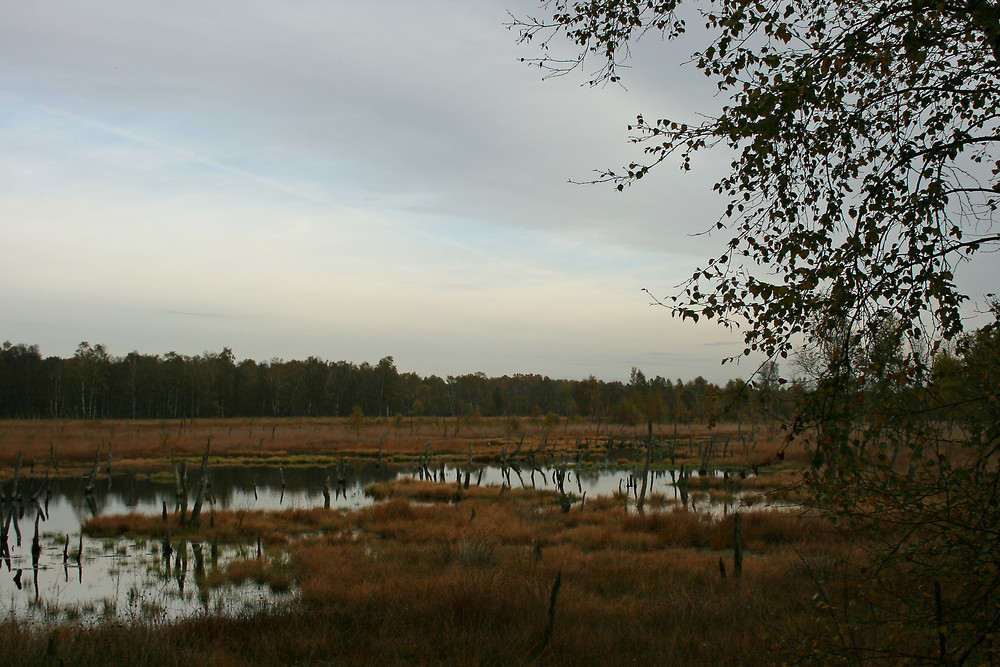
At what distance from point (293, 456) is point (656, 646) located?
42501mm

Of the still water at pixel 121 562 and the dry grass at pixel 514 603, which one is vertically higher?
the dry grass at pixel 514 603

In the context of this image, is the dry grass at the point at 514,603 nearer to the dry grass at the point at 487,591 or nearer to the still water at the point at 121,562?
the dry grass at the point at 487,591

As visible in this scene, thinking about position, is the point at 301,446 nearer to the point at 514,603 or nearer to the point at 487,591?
the point at 487,591

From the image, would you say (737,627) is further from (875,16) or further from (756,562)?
(875,16)

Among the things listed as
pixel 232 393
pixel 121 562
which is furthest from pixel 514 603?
pixel 232 393

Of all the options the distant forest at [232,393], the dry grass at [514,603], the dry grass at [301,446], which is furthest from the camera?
the distant forest at [232,393]

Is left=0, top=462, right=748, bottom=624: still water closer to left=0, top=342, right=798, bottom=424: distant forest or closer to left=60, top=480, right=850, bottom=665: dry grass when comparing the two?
left=60, top=480, right=850, bottom=665: dry grass

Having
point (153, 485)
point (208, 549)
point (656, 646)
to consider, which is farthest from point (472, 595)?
point (153, 485)

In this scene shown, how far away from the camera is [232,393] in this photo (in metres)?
98.6

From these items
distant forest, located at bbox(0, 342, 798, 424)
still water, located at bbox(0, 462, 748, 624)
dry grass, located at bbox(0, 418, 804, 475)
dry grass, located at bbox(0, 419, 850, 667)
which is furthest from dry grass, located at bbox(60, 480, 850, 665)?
distant forest, located at bbox(0, 342, 798, 424)

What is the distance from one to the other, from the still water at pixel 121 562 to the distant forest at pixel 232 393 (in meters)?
45.5

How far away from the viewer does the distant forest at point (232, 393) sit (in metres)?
84.4

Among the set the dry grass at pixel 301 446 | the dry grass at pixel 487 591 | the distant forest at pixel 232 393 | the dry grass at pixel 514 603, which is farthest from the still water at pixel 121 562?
the distant forest at pixel 232 393

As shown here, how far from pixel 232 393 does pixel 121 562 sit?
87.9 meters
